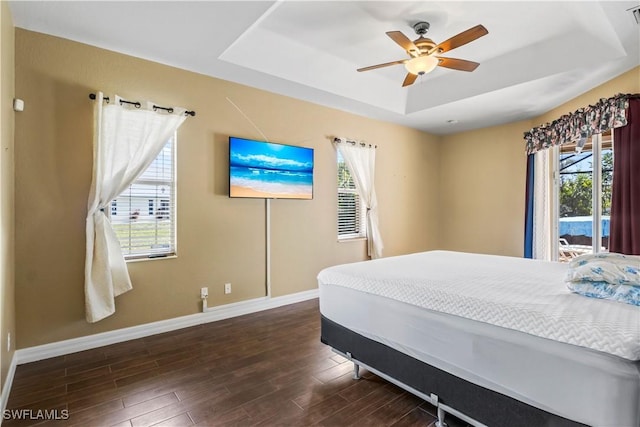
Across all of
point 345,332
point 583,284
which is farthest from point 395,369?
point 583,284

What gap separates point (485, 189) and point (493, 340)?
4769 mm

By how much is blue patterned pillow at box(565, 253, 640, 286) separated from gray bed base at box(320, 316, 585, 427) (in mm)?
792

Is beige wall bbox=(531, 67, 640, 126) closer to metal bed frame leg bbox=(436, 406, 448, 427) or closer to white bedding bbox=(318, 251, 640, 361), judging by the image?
white bedding bbox=(318, 251, 640, 361)

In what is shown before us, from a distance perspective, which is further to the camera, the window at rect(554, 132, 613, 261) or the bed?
the window at rect(554, 132, 613, 261)

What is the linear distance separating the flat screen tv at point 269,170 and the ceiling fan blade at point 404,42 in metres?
1.88

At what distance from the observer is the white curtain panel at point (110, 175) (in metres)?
2.79

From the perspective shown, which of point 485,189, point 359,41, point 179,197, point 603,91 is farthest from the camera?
point 485,189

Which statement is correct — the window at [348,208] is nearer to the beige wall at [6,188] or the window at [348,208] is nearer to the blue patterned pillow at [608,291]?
the blue patterned pillow at [608,291]

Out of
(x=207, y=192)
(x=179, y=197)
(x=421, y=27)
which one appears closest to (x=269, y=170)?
(x=207, y=192)

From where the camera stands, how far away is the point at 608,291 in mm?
1627

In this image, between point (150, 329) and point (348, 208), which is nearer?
point (150, 329)

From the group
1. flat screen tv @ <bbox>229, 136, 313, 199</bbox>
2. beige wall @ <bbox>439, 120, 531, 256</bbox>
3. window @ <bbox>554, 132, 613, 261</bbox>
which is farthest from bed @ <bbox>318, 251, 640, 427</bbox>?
beige wall @ <bbox>439, 120, 531, 256</bbox>

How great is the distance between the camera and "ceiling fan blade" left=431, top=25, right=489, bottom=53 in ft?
7.75

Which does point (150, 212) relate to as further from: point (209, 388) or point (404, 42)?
point (404, 42)
